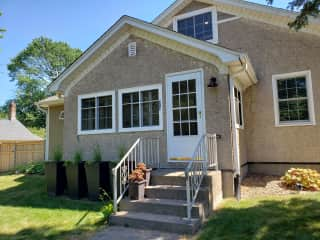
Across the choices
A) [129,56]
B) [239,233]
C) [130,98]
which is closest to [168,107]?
[130,98]

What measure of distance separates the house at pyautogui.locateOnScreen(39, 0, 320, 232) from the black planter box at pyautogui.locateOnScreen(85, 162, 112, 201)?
117cm

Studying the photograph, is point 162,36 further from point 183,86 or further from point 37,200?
point 37,200

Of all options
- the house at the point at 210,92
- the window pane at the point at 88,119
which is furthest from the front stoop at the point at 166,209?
the window pane at the point at 88,119

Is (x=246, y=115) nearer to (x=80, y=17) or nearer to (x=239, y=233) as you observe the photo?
(x=239, y=233)

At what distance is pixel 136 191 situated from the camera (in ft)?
16.6

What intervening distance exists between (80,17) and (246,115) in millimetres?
10157

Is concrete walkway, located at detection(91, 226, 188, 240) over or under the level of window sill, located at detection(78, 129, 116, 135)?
under

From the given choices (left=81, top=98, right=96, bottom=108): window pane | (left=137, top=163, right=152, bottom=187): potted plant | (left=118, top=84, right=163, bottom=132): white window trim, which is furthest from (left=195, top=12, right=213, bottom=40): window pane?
(left=137, top=163, right=152, bottom=187): potted plant

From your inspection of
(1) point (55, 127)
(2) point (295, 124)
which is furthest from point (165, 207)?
(1) point (55, 127)

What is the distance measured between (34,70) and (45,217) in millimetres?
31182

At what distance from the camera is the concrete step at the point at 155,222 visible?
13.3 feet

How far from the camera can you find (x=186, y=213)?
14.4 feet

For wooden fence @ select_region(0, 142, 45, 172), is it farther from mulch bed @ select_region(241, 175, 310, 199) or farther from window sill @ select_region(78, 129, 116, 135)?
mulch bed @ select_region(241, 175, 310, 199)

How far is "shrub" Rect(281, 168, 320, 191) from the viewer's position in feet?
19.4
